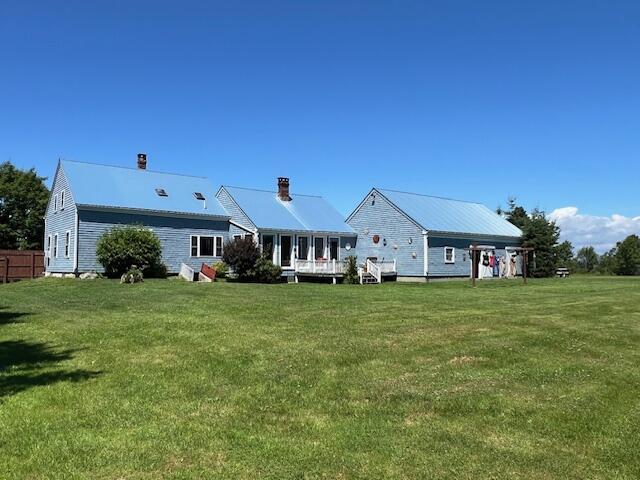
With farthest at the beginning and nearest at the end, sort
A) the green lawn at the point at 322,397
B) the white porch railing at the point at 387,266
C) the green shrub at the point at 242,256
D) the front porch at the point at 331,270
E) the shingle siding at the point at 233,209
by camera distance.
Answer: the white porch railing at the point at 387,266, the shingle siding at the point at 233,209, the front porch at the point at 331,270, the green shrub at the point at 242,256, the green lawn at the point at 322,397

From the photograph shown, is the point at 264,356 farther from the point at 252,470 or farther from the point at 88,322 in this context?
the point at 88,322

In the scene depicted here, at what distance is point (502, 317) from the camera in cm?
1282

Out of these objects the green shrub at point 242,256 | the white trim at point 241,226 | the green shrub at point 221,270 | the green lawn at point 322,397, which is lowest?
the green lawn at point 322,397

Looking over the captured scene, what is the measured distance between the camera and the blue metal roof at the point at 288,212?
113 feet

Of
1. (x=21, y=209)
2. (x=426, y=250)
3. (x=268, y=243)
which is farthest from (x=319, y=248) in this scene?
(x=21, y=209)

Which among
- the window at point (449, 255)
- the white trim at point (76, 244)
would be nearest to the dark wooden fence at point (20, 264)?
the white trim at point (76, 244)

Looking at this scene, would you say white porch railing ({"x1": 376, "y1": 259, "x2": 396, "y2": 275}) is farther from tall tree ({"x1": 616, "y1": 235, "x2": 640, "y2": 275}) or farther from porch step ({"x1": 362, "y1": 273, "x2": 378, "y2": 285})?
tall tree ({"x1": 616, "y1": 235, "x2": 640, "y2": 275})

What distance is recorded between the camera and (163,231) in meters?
31.7

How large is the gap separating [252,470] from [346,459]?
822 millimetres

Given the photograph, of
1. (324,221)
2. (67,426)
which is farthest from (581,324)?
(324,221)

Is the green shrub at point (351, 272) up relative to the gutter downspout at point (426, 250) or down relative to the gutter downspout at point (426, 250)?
down

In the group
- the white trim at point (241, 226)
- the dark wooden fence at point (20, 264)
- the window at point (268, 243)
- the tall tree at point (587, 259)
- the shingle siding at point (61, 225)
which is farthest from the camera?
the tall tree at point (587, 259)

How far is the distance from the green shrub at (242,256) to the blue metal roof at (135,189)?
5162 mm

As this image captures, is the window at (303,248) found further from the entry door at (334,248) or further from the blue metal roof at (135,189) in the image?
the blue metal roof at (135,189)
